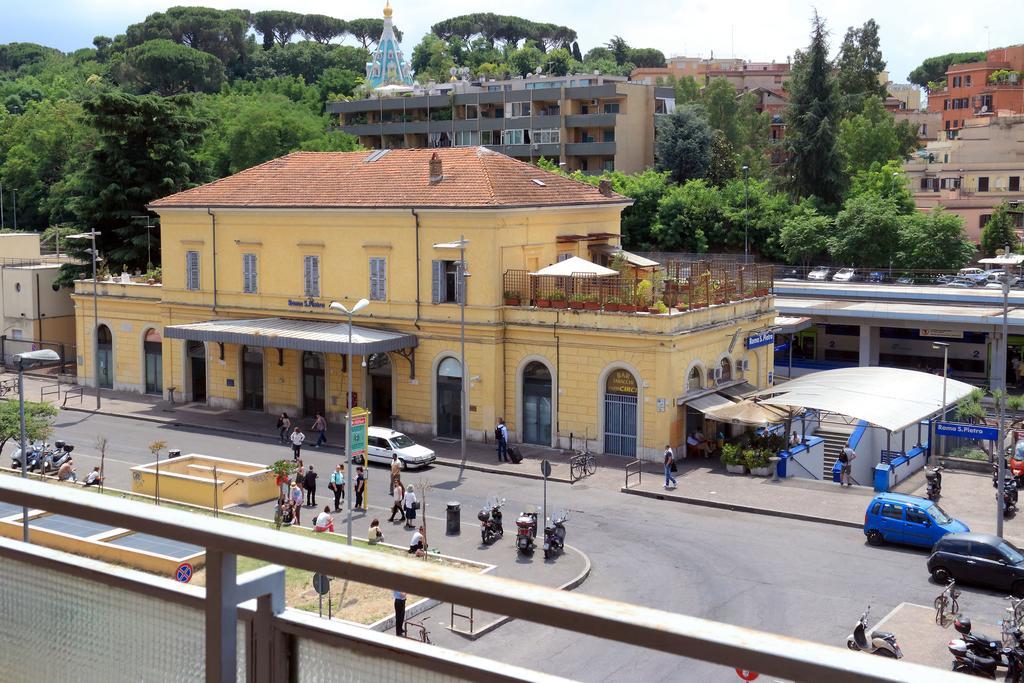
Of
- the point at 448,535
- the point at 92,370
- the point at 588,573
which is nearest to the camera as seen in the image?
the point at 588,573

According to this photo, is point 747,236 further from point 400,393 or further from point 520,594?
point 520,594

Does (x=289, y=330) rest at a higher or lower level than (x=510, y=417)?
higher

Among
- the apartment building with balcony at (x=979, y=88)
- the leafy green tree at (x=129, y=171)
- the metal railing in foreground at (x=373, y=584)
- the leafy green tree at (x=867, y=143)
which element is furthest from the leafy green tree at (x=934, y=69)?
the metal railing in foreground at (x=373, y=584)

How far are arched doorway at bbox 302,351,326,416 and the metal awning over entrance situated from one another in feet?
4.29

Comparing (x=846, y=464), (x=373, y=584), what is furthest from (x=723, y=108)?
(x=373, y=584)

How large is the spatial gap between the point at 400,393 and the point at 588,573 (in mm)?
16897

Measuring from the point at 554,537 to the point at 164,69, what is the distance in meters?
120

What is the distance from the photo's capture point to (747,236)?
7675cm

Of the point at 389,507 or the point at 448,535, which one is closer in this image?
the point at 448,535

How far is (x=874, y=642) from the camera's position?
20781 mm

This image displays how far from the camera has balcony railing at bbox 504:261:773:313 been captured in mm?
38469

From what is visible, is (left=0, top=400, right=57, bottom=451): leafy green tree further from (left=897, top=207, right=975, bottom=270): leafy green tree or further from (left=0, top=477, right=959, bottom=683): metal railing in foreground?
(left=897, top=207, right=975, bottom=270): leafy green tree

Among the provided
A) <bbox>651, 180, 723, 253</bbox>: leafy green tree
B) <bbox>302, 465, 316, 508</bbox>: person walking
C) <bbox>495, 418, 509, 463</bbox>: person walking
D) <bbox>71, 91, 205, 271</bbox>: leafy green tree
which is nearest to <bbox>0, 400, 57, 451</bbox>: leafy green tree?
<bbox>302, 465, 316, 508</bbox>: person walking

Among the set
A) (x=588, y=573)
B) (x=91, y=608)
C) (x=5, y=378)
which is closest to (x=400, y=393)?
(x=588, y=573)
